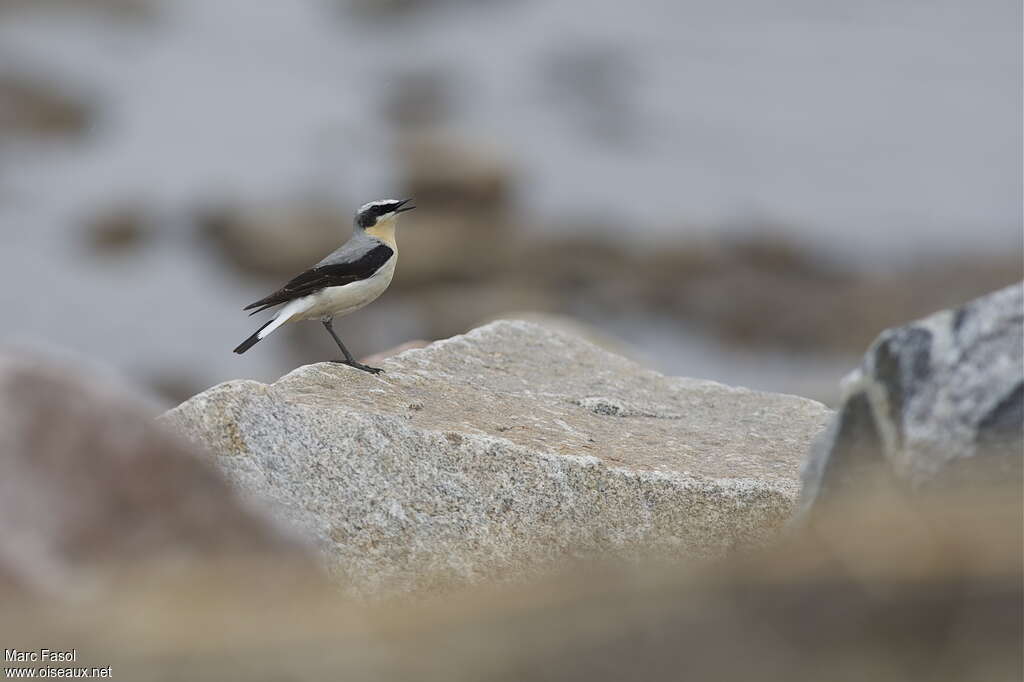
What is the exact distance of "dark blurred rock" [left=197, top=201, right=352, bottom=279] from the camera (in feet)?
93.7

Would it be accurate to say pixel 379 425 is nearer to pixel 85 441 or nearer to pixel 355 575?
pixel 355 575

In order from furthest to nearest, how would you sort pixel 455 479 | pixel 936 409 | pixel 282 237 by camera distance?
1. pixel 282 237
2. pixel 455 479
3. pixel 936 409

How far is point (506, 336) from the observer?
946 centimetres

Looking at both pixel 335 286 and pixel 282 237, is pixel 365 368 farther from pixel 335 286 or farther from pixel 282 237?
pixel 282 237

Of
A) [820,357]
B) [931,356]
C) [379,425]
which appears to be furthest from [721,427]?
[820,357]

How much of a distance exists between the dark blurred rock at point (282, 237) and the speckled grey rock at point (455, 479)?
20.9 meters

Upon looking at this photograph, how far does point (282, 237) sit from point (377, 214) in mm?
20208

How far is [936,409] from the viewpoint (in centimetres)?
437

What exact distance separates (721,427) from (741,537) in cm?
151

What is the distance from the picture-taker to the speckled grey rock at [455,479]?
659 centimetres

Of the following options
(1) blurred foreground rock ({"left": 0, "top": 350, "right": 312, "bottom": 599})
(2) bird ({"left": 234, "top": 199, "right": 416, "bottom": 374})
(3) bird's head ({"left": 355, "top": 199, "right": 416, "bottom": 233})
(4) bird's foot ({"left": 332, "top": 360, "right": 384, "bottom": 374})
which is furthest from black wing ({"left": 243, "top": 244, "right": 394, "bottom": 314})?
(1) blurred foreground rock ({"left": 0, "top": 350, "right": 312, "bottom": 599})

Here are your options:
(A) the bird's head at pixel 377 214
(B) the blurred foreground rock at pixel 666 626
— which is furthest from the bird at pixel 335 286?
(B) the blurred foreground rock at pixel 666 626

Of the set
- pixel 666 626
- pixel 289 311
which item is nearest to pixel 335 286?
pixel 289 311

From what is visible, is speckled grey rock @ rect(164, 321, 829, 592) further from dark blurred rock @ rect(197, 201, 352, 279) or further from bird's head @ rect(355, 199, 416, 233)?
dark blurred rock @ rect(197, 201, 352, 279)
